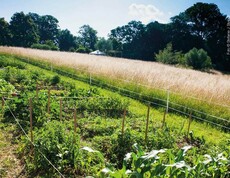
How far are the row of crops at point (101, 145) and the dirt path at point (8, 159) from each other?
0.13 metres

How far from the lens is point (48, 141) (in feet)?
13.9

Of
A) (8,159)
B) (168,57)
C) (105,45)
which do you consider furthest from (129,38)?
(8,159)

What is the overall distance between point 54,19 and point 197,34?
49.4 metres

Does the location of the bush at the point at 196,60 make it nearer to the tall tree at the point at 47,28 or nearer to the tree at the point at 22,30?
the tree at the point at 22,30

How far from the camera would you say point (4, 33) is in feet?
179

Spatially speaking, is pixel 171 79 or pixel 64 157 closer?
pixel 64 157

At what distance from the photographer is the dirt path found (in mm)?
3978

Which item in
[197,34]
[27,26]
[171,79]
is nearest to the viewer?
[171,79]

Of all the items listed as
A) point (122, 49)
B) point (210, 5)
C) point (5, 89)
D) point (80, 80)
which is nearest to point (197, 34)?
point (210, 5)

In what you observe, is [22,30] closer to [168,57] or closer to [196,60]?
[168,57]

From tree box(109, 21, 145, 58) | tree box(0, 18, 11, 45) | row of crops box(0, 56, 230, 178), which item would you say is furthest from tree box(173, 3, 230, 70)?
row of crops box(0, 56, 230, 178)

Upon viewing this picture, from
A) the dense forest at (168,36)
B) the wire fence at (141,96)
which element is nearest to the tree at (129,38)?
the dense forest at (168,36)

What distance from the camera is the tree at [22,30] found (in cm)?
5779

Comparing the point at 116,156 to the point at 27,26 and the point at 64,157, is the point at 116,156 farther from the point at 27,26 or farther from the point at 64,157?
the point at 27,26
